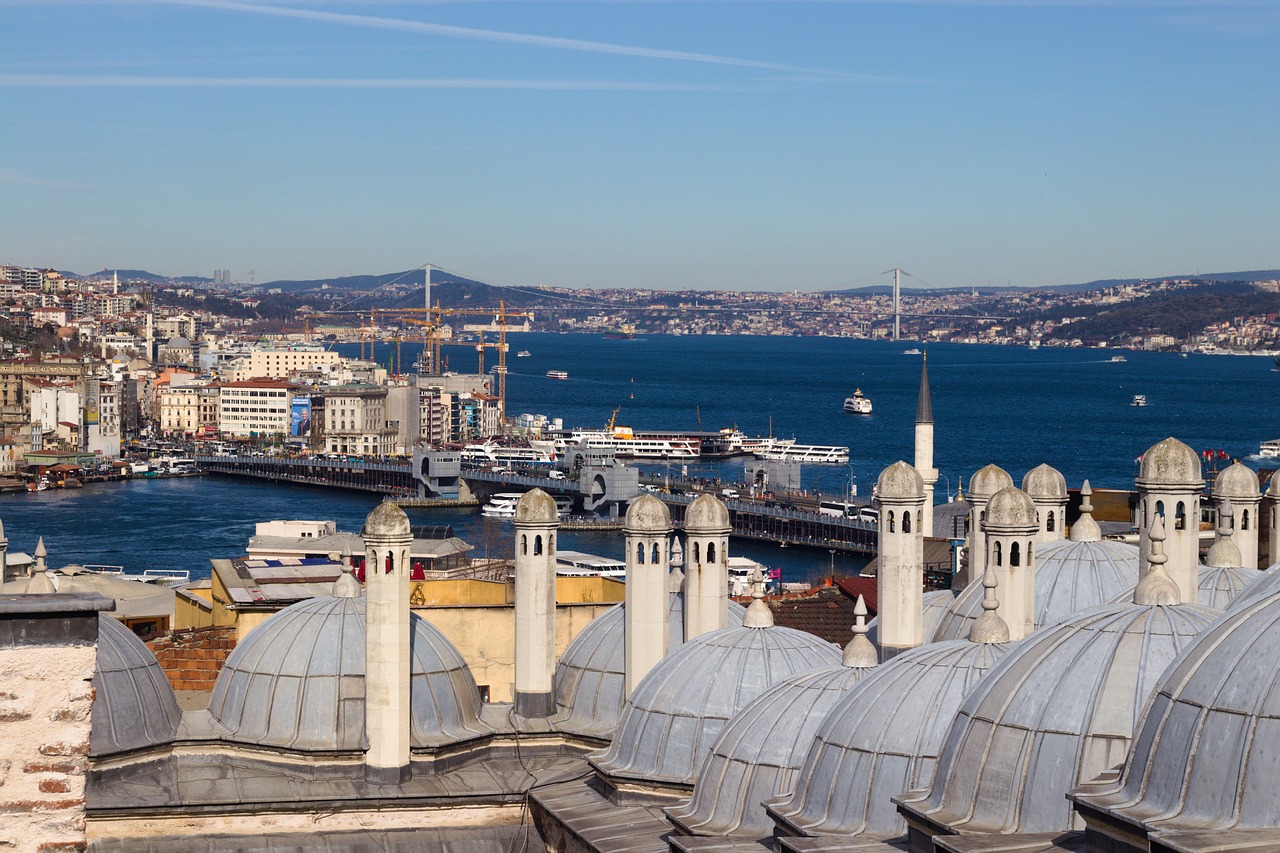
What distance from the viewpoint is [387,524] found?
49.8 ft

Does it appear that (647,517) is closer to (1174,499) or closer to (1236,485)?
(1174,499)

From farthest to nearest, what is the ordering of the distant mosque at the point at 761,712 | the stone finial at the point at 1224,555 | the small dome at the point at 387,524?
1. the stone finial at the point at 1224,555
2. the small dome at the point at 387,524
3. the distant mosque at the point at 761,712

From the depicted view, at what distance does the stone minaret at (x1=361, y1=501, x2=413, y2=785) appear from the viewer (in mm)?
15102

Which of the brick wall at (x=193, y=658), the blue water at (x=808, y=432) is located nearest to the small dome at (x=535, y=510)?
the brick wall at (x=193, y=658)

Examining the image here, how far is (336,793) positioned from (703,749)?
303cm

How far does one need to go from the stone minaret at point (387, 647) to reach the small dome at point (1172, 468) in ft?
18.6

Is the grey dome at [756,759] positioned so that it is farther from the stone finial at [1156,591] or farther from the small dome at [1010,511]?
the stone finial at [1156,591]

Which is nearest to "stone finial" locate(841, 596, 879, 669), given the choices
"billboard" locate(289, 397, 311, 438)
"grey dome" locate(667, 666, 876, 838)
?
"grey dome" locate(667, 666, 876, 838)

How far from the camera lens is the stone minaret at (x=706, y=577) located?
15.7 meters

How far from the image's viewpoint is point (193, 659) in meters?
21.2

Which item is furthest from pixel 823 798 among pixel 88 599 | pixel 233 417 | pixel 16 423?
pixel 233 417

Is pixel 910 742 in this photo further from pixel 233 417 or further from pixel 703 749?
pixel 233 417

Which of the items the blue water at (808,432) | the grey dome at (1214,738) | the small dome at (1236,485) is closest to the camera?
the grey dome at (1214,738)

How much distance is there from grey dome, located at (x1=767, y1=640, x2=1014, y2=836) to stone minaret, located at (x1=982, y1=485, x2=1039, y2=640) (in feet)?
6.62
